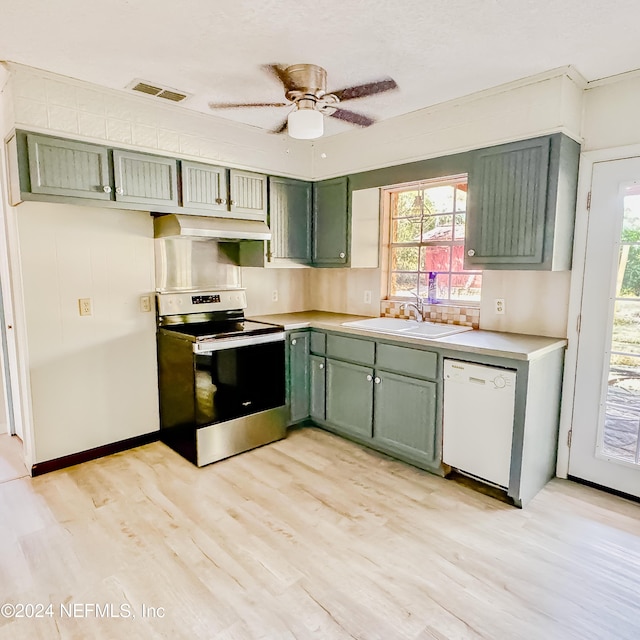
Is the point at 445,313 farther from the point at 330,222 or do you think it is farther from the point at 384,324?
the point at 330,222

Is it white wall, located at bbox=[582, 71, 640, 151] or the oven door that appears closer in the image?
white wall, located at bbox=[582, 71, 640, 151]

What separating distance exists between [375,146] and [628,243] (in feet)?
6.04

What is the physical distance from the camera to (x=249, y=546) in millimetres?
2104

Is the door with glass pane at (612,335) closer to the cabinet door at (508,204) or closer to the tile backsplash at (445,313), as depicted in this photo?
the cabinet door at (508,204)

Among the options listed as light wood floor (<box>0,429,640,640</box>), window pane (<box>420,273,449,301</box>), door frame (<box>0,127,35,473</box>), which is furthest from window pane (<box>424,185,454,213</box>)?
door frame (<box>0,127,35,473</box>)

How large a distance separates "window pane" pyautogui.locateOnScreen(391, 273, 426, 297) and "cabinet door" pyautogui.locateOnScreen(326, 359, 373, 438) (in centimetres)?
87

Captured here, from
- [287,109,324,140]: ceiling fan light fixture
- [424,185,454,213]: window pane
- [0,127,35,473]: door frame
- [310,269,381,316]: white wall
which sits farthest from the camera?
[310,269,381,316]: white wall

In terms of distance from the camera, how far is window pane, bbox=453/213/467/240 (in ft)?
10.5

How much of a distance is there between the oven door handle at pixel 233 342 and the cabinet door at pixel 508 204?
1466 mm

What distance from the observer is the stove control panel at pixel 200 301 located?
3203 mm

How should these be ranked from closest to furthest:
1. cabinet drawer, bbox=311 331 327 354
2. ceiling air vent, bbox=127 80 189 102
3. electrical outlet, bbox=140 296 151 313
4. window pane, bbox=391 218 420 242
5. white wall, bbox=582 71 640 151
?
white wall, bbox=582 71 640 151, ceiling air vent, bbox=127 80 189 102, electrical outlet, bbox=140 296 151 313, cabinet drawer, bbox=311 331 327 354, window pane, bbox=391 218 420 242

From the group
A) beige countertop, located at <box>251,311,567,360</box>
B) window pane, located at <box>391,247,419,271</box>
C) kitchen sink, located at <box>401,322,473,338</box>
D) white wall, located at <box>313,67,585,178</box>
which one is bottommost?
beige countertop, located at <box>251,311,567,360</box>

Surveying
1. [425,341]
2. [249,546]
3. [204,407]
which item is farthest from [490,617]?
[204,407]

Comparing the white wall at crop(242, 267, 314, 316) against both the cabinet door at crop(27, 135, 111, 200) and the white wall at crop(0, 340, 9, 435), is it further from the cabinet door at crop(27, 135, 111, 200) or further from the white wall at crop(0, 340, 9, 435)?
the white wall at crop(0, 340, 9, 435)
